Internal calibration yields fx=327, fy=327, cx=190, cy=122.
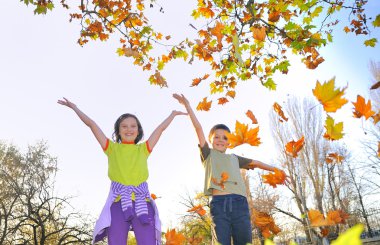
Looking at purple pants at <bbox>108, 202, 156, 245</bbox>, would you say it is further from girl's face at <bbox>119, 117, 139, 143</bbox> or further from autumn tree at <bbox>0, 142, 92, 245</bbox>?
autumn tree at <bbox>0, 142, 92, 245</bbox>

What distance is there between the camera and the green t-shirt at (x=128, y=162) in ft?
9.73

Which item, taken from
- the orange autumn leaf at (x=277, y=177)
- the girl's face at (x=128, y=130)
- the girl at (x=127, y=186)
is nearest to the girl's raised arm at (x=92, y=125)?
the girl at (x=127, y=186)

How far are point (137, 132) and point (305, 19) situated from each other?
4.26 metres

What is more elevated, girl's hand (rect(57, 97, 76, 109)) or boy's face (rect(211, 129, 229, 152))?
girl's hand (rect(57, 97, 76, 109))

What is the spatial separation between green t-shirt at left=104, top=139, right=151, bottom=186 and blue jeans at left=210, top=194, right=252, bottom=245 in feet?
2.68

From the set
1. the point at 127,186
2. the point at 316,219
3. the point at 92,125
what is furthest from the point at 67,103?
the point at 316,219

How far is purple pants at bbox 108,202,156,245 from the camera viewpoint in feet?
8.81

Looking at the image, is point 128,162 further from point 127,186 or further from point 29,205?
point 29,205

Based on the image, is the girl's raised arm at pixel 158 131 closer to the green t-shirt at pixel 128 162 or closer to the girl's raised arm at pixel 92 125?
the green t-shirt at pixel 128 162

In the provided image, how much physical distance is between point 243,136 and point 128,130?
1187 millimetres

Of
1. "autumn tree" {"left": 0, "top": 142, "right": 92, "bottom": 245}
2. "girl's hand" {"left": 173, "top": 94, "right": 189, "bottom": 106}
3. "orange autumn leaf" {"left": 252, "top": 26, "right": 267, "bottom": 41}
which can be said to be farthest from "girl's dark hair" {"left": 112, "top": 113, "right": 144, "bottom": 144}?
"autumn tree" {"left": 0, "top": 142, "right": 92, "bottom": 245}

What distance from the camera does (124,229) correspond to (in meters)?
2.76

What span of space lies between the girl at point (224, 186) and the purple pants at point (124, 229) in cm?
77

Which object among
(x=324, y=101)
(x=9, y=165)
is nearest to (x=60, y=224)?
(x=9, y=165)
